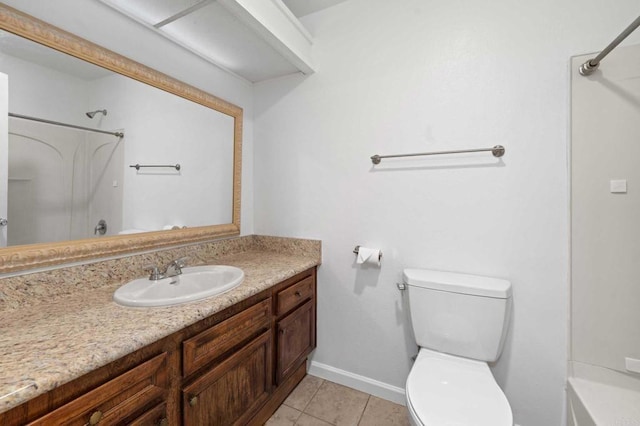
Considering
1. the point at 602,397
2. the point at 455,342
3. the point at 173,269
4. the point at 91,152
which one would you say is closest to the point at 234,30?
the point at 91,152

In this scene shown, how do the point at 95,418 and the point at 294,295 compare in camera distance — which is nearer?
the point at 95,418

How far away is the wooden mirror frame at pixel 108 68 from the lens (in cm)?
96

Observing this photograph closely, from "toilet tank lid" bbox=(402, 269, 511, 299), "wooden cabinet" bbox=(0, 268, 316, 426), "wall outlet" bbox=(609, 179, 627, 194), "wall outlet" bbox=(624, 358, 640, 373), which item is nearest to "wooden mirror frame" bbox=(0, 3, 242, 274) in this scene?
"wooden cabinet" bbox=(0, 268, 316, 426)

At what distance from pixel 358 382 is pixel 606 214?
1598 mm

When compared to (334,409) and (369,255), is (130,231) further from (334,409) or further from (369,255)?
(334,409)

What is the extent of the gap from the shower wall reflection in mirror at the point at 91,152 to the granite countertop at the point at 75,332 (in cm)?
29

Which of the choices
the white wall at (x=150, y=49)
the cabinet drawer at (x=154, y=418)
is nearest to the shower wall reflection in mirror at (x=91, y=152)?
the white wall at (x=150, y=49)

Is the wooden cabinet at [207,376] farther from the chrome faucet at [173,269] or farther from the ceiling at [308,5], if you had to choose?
the ceiling at [308,5]

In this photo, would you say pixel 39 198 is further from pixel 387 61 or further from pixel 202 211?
pixel 387 61

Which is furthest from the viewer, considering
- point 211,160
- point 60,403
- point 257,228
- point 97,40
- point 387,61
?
point 257,228

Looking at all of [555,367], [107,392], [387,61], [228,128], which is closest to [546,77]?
[387,61]

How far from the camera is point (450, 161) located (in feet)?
4.84

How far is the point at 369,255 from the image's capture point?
1.60 metres

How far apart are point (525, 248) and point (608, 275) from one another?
328 millimetres
